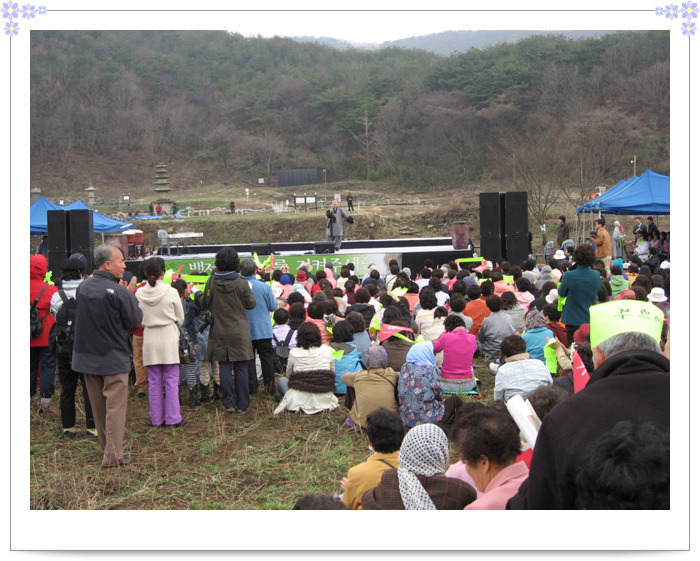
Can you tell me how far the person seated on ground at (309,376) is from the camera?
5.09 meters

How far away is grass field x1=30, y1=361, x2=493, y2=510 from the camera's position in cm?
358

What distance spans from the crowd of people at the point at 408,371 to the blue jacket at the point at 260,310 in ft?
0.05

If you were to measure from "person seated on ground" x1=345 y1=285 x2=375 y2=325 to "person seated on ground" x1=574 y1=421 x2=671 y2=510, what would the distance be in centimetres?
487

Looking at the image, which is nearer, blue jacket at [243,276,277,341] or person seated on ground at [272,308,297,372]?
blue jacket at [243,276,277,341]

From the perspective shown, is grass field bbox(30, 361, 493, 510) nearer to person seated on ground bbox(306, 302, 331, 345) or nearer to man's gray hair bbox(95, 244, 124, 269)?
person seated on ground bbox(306, 302, 331, 345)

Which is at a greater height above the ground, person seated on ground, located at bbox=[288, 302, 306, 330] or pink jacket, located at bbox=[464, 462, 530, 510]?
person seated on ground, located at bbox=[288, 302, 306, 330]

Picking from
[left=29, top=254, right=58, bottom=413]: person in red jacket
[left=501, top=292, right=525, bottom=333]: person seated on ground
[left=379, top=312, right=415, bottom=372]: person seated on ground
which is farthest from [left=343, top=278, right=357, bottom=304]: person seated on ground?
[left=29, top=254, right=58, bottom=413]: person in red jacket

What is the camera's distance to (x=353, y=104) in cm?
5172

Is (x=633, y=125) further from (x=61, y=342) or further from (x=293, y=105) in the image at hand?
(x=61, y=342)

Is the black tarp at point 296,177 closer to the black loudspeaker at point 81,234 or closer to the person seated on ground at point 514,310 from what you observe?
the black loudspeaker at point 81,234

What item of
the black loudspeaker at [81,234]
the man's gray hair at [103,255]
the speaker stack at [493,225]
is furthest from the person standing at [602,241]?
the man's gray hair at [103,255]

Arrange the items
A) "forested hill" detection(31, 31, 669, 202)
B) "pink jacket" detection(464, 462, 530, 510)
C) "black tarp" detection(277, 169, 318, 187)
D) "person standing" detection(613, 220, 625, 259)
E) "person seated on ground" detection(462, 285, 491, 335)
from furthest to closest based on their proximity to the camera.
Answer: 1. "black tarp" detection(277, 169, 318, 187)
2. "forested hill" detection(31, 31, 669, 202)
3. "person standing" detection(613, 220, 625, 259)
4. "person seated on ground" detection(462, 285, 491, 335)
5. "pink jacket" detection(464, 462, 530, 510)

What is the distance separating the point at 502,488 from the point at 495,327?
12.7ft

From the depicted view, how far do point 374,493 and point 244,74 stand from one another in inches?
2564
